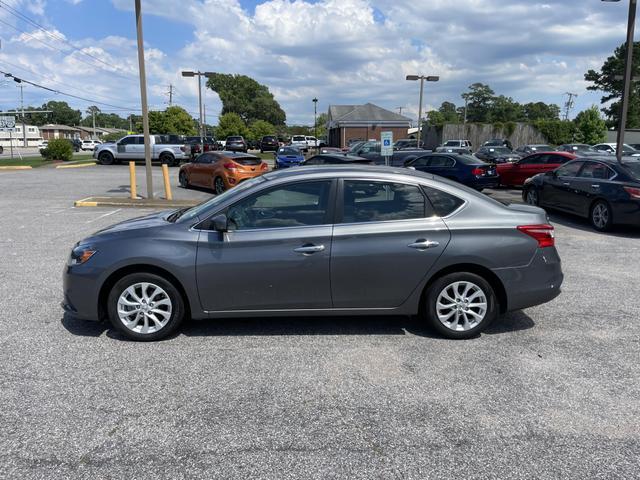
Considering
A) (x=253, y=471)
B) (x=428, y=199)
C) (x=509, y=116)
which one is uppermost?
(x=509, y=116)

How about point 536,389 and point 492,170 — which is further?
point 492,170

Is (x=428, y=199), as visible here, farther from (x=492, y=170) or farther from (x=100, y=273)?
(x=492, y=170)

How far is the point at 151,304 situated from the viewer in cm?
454

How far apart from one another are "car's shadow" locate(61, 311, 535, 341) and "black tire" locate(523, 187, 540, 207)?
8009mm

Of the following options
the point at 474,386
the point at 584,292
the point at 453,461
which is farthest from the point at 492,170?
the point at 453,461

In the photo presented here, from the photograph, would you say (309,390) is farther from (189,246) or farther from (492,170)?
(492,170)

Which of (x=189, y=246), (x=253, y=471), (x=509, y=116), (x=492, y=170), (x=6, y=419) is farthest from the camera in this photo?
(x=509, y=116)

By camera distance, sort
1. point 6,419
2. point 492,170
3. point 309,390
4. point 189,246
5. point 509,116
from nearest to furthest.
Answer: point 6,419, point 309,390, point 189,246, point 492,170, point 509,116

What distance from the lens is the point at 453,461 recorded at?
294 cm

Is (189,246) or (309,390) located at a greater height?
(189,246)

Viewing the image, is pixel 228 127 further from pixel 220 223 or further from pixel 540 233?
pixel 540 233

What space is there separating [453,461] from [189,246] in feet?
9.05

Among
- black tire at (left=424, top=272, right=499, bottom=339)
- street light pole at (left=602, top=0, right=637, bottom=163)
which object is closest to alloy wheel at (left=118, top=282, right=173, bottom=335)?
black tire at (left=424, top=272, right=499, bottom=339)

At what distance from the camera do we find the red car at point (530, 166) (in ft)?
58.3
